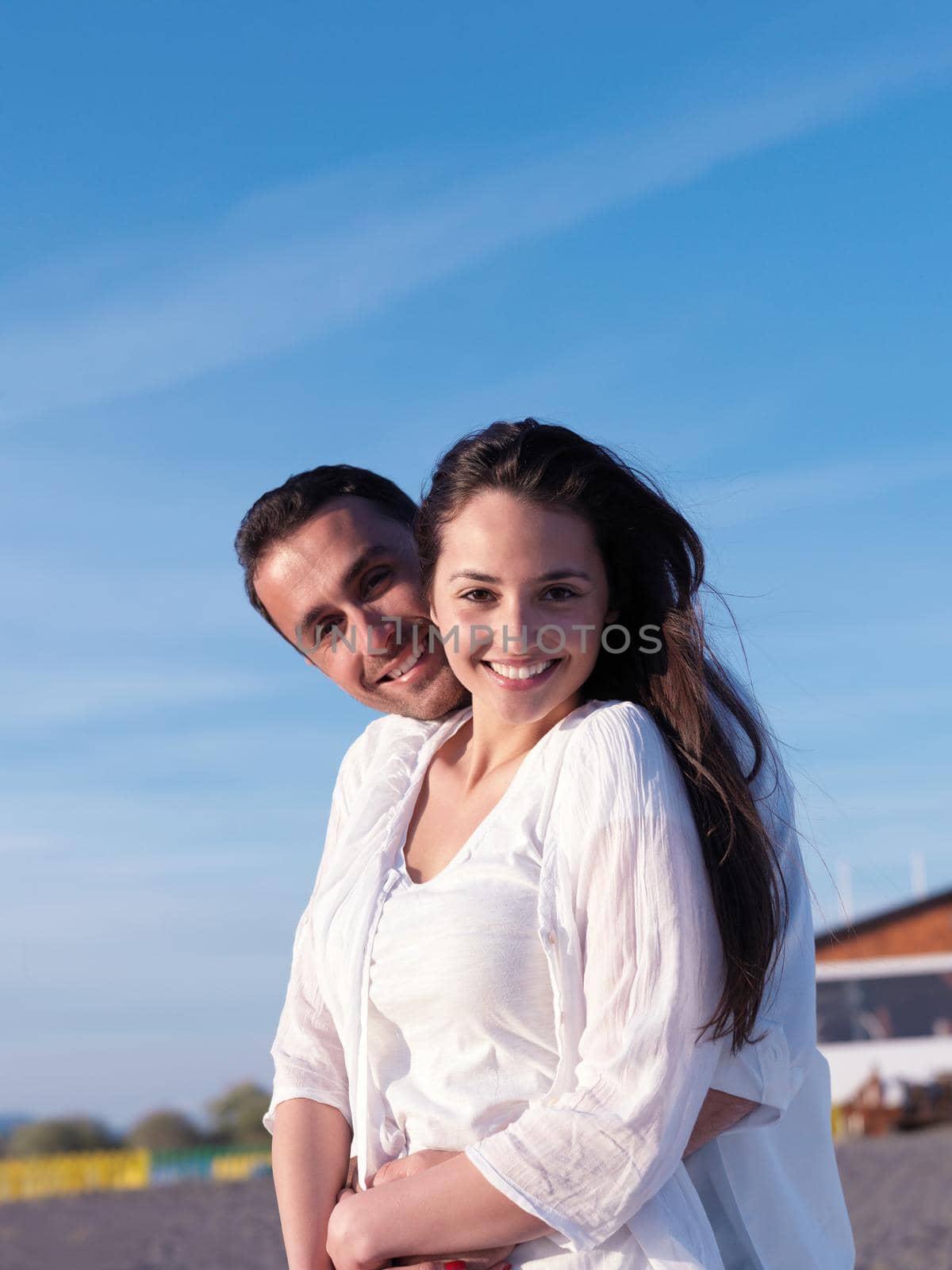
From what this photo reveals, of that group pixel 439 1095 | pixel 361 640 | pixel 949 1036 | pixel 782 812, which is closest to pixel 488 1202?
pixel 439 1095

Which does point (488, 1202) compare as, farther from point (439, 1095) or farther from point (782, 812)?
point (782, 812)

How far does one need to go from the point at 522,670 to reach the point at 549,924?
445mm

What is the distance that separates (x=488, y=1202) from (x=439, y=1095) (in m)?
0.19

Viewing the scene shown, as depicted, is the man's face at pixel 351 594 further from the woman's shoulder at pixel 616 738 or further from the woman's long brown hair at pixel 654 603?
the woman's shoulder at pixel 616 738

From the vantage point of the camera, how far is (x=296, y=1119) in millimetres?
2471

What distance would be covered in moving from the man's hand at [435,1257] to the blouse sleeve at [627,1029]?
0.35 feet

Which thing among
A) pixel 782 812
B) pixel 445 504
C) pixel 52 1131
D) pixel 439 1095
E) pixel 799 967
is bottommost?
pixel 52 1131

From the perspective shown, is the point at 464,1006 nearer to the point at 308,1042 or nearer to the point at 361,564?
the point at 308,1042

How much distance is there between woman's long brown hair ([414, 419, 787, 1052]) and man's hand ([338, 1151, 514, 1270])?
0.53 meters

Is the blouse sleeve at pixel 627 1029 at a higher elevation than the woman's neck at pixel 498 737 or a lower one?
lower

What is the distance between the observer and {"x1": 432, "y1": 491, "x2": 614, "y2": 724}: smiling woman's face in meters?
2.27

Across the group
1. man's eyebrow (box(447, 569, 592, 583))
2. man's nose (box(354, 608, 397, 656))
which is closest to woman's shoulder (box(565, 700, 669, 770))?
man's eyebrow (box(447, 569, 592, 583))

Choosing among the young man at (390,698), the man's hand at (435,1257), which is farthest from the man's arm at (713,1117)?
the man's hand at (435,1257)

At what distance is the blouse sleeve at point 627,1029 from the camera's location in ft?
6.33
